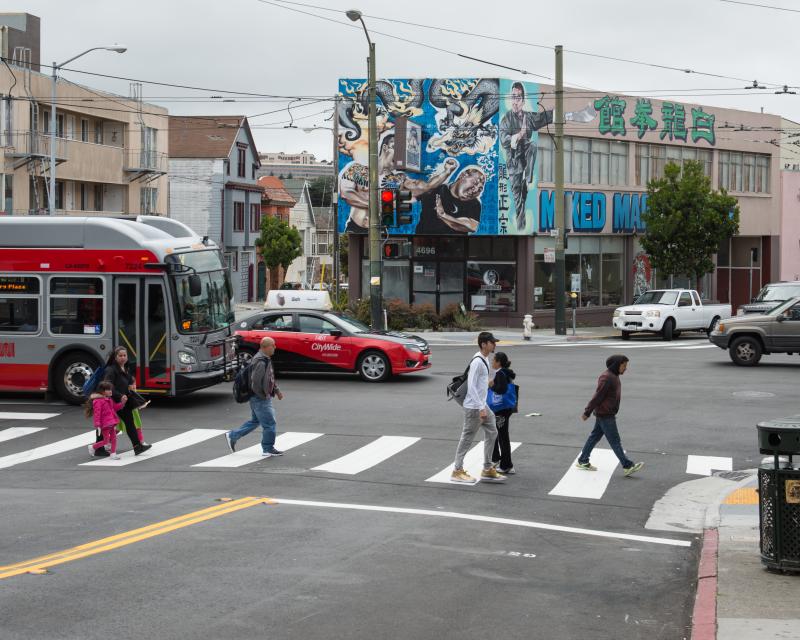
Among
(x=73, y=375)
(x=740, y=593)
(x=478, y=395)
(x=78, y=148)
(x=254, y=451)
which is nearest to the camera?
(x=740, y=593)

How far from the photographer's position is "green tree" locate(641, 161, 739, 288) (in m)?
46.6

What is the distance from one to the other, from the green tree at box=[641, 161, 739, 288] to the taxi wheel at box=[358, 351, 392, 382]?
84.2 ft

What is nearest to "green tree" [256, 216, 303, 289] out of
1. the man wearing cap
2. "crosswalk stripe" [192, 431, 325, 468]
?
"crosswalk stripe" [192, 431, 325, 468]

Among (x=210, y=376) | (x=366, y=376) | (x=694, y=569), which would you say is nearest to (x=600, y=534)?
(x=694, y=569)

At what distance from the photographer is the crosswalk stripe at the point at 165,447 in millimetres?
15958

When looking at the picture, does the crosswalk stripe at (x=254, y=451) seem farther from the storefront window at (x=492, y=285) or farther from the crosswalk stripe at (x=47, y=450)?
the storefront window at (x=492, y=285)

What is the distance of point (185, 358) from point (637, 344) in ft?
64.6

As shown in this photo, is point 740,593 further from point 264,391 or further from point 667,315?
point 667,315

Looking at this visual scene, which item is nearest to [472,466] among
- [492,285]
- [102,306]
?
[102,306]

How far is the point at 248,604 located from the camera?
8398 millimetres

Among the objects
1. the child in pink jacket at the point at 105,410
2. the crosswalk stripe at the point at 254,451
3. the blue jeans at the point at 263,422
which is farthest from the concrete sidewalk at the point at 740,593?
the child in pink jacket at the point at 105,410

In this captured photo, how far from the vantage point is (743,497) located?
1338 centimetres

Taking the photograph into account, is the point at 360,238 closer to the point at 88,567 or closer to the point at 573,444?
the point at 573,444

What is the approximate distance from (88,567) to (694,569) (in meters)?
5.28
